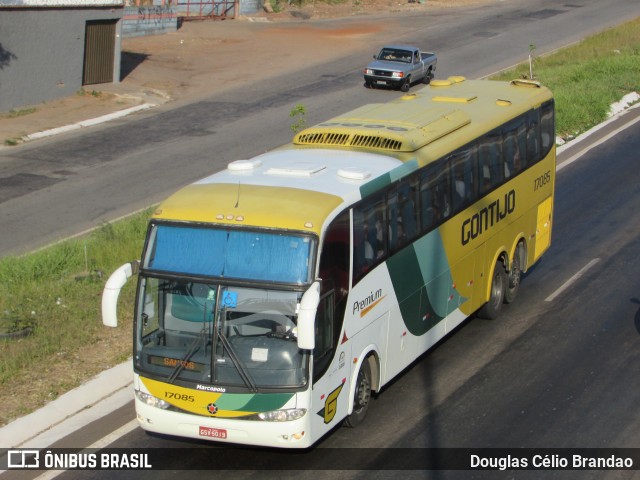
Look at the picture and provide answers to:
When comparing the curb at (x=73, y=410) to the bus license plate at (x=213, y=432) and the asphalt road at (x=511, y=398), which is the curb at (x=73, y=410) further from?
the bus license plate at (x=213, y=432)

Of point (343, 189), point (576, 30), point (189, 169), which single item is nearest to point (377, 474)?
point (343, 189)

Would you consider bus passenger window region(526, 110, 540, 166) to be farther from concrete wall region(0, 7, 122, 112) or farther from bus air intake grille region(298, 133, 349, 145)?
concrete wall region(0, 7, 122, 112)

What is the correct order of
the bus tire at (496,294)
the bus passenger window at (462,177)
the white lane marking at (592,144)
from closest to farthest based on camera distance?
the bus passenger window at (462,177) → the bus tire at (496,294) → the white lane marking at (592,144)

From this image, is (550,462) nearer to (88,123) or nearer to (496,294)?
(496,294)

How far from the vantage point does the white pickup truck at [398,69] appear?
38.1m

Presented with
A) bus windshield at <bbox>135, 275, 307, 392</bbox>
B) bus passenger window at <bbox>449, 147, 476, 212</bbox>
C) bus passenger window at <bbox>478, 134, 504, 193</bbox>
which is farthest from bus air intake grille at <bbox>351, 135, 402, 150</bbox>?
bus windshield at <bbox>135, 275, 307, 392</bbox>

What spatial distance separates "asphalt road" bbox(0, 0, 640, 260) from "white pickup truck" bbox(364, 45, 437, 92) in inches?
21.9

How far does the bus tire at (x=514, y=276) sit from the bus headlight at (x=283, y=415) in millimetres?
6659

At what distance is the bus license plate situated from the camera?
10500 mm

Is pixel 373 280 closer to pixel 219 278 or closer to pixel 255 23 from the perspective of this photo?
pixel 219 278

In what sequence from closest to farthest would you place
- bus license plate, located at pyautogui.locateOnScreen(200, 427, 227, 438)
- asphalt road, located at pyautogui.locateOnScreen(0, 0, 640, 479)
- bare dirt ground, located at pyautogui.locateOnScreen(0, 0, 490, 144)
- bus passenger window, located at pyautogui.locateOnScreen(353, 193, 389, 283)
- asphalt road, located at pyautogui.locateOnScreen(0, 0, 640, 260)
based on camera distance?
1. bus license plate, located at pyautogui.locateOnScreen(200, 427, 227, 438)
2. bus passenger window, located at pyautogui.locateOnScreen(353, 193, 389, 283)
3. asphalt road, located at pyautogui.locateOnScreen(0, 0, 640, 479)
4. asphalt road, located at pyautogui.locateOnScreen(0, 0, 640, 260)
5. bare dirt ground, located at pyautogui.locateOnScreen(0, 0, 490, 144)

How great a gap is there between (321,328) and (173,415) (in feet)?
5.96

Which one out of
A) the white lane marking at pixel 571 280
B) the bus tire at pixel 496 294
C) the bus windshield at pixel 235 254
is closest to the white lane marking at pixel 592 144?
the white lane marking at pixel 571 280

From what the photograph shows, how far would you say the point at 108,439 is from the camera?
11.7m
